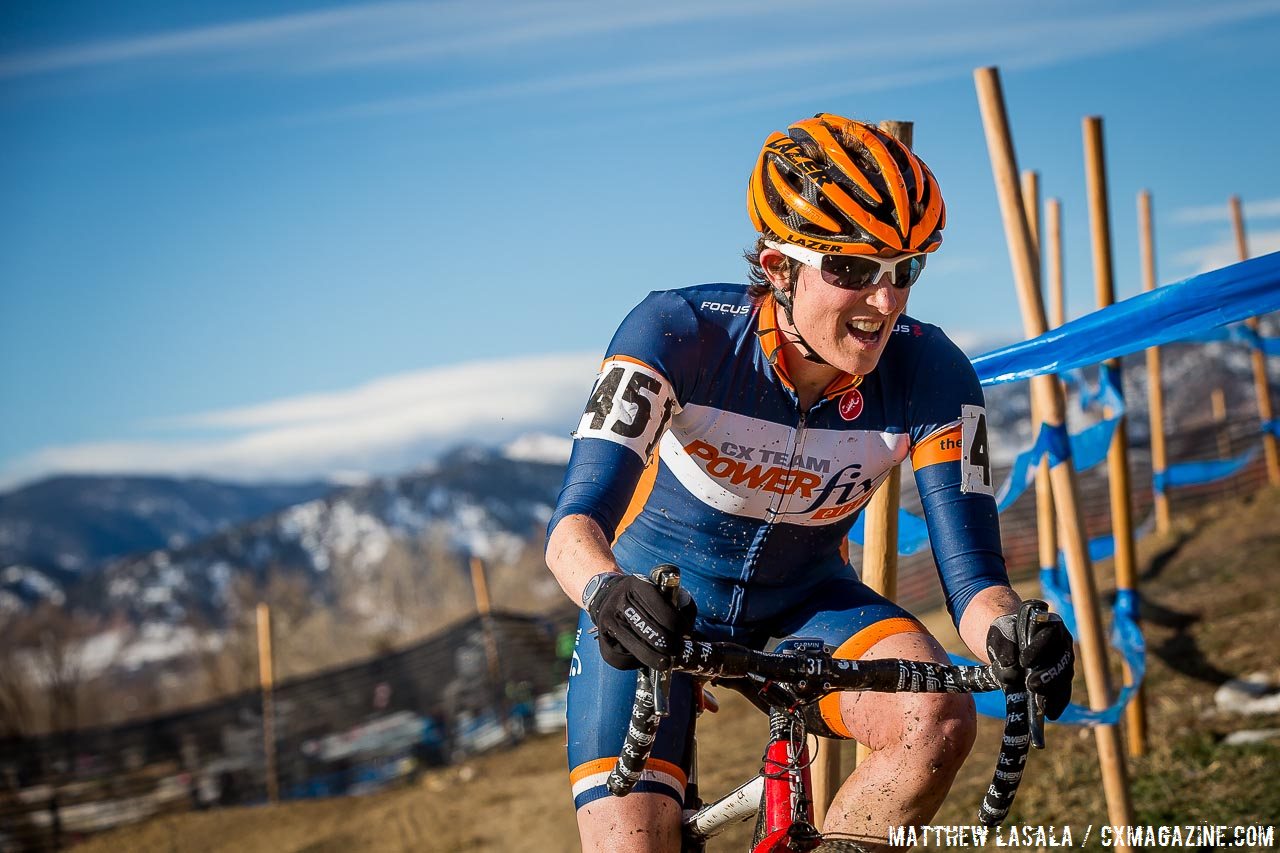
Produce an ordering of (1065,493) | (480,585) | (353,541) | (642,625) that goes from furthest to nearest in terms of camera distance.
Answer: (353,541)
(480,585)
(1065,493)
(642,625)

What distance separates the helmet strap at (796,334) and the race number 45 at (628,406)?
0.41 m

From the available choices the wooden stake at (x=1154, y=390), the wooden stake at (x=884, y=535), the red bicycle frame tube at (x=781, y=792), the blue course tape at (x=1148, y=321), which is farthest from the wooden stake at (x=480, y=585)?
the red bicycle frame tube at (x=781, y=792)

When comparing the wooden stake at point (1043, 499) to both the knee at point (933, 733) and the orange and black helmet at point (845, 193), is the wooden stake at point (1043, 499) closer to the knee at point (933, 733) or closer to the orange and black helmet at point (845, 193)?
the orange and black helmet at point (845, 193)

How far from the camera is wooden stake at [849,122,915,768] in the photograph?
448cm

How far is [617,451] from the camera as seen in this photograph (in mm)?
2998

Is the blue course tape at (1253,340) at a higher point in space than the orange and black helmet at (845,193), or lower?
lower

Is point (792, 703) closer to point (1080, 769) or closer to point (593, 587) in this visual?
point (593, 587)

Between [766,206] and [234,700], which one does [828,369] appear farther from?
[234,700]

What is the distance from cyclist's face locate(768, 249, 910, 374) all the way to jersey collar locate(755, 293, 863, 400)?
16cm

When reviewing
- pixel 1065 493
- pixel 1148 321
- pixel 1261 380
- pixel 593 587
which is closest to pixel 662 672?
pixel 593 587

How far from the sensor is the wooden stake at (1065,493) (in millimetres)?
5152

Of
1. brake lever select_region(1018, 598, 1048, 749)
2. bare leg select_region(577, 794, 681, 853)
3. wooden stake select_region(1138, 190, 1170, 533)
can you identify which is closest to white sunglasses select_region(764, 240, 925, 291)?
brake lever select_region(1018, 598, 1048, 749)

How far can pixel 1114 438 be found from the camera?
7.39 metres

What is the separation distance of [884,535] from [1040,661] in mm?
1941
